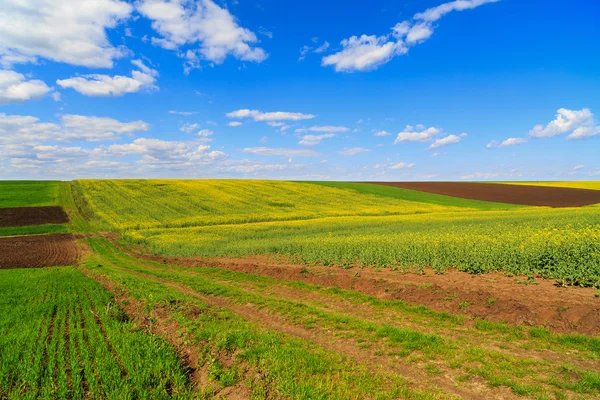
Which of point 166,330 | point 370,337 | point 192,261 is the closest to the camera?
point 370,337

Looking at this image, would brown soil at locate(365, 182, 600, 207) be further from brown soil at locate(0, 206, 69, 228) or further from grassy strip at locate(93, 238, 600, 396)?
brown soil at locate(0, 206, 69, 228)

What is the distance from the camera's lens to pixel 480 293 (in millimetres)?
11414

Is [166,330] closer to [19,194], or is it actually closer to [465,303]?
[465,303]

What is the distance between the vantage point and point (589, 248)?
14.7m

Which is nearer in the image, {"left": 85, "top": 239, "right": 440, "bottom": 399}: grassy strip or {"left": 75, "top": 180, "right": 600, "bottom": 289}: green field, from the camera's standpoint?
{"left": 85, "top": 239, "right": 440, "bottom": 399}: grassy strip

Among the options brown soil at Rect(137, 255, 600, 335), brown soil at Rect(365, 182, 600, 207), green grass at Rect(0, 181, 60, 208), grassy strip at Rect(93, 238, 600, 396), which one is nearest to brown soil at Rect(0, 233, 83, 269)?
brown soil at Rect(137, 255, 600, 335)

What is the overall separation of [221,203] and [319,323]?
48.4 metres

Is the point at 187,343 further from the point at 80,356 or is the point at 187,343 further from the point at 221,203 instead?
the point at 221,203

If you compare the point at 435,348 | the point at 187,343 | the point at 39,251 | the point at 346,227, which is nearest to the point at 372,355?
the point at 435,348

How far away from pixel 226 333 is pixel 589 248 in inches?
655

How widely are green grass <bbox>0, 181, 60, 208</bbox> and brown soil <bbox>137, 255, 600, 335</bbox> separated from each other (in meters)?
55.9

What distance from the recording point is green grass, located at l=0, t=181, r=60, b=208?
2090 inches

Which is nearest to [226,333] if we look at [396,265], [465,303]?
[465,303]

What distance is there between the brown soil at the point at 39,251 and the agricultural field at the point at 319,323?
2493mm
